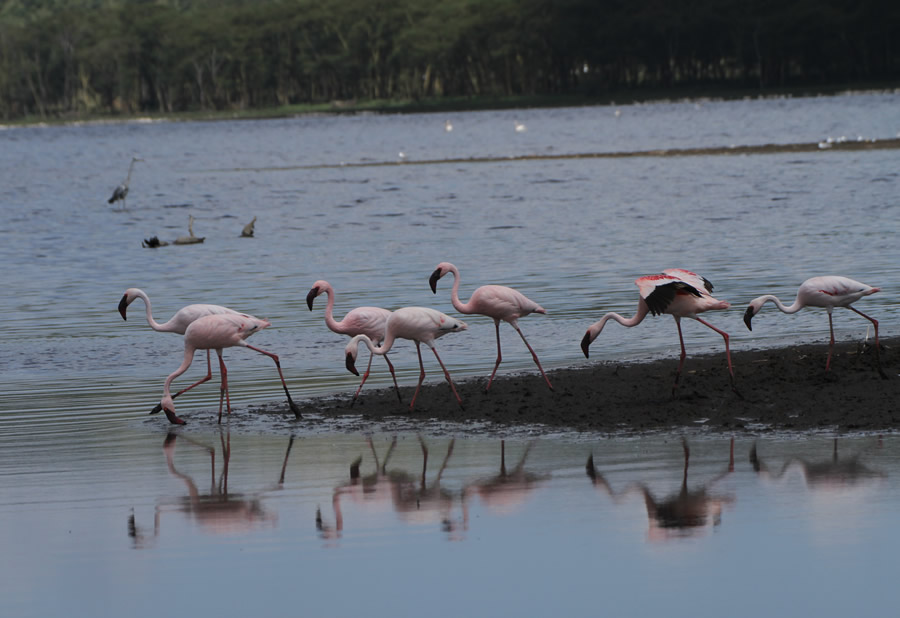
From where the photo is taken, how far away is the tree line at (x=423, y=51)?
12475 cm

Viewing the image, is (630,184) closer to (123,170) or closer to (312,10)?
(123,170)

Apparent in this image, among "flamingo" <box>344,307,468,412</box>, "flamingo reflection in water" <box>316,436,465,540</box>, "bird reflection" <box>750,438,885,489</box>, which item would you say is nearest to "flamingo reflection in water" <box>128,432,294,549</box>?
"flamingo reflection in water" <box>316,436,465,540</box>

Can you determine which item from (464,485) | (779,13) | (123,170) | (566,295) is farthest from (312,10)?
(464,485)

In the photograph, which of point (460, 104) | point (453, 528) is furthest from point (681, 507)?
point (460, 104)

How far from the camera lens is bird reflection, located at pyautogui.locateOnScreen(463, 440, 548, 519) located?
8578 millimetres

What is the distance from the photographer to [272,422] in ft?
37.8

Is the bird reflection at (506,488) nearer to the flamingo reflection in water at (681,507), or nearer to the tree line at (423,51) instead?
the flamingo reflection in water at (681,507)

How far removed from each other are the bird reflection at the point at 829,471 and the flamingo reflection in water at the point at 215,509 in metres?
3.09

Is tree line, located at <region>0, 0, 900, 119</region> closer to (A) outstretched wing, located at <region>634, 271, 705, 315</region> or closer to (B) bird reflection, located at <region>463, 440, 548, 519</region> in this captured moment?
(A) outstretched wing, located at <region>634, 271, 705, 315</region>

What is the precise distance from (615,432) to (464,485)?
5.80ft

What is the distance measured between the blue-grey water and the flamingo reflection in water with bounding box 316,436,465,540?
0.03 m

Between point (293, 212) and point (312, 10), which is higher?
point (312, 10)

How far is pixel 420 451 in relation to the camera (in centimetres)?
1025

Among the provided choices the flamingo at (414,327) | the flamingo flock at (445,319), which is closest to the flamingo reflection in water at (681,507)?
the flamingo flock at (445,319)
